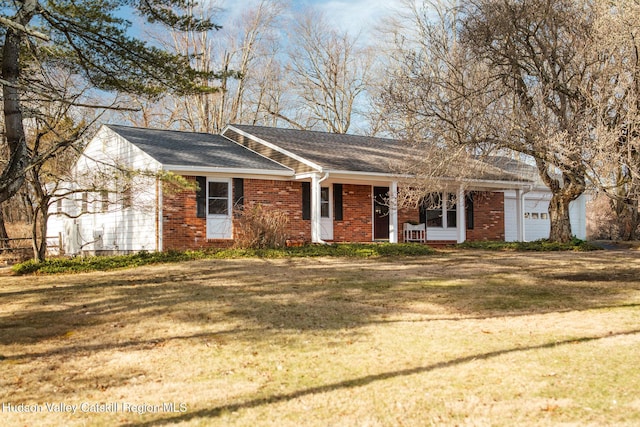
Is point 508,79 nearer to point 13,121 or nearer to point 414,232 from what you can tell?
point 414,232

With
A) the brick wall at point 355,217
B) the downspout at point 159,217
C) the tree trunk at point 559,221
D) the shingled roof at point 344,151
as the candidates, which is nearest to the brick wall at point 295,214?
the brick wall at point 355,217

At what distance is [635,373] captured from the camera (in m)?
5.30

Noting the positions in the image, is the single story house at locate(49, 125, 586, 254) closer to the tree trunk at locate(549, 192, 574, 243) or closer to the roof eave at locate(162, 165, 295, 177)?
the roof eave at locate(162, 165, 295, 177)

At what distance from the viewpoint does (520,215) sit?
22.7m

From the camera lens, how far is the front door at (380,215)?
839 inches

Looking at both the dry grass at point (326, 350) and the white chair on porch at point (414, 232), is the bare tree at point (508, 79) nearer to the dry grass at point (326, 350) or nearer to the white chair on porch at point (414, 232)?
the dry grass at point (326, 350)

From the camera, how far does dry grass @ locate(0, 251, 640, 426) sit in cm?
465

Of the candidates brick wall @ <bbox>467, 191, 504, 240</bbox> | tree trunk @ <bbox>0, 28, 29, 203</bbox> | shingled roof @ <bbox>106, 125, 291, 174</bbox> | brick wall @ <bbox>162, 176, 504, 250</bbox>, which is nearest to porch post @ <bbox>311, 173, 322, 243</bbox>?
brick wall @ <bbox>162, 176, 504, 250</bbox>

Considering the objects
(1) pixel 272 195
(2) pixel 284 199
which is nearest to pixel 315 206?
(2) pixel 284 199

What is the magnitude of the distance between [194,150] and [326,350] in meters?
14.1

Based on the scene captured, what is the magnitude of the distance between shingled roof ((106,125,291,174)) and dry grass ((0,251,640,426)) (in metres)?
6.72

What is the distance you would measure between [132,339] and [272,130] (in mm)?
16727

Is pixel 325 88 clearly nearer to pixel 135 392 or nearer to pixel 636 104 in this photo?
pixel 636 104

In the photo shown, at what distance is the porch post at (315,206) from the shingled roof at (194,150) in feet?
3.42
